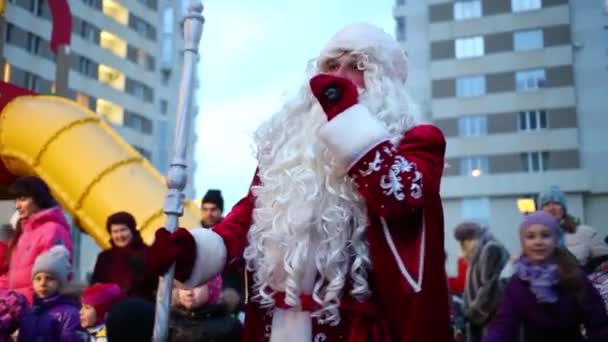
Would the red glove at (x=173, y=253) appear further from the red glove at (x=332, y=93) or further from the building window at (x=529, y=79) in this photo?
the building window at (x=529, y=79)

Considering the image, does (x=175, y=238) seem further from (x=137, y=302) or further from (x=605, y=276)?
(x=605, y=276)

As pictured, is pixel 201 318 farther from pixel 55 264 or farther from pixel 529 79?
pixel 529 79

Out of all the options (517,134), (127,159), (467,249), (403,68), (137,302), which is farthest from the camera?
(517,134)

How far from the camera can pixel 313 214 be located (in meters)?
2.33

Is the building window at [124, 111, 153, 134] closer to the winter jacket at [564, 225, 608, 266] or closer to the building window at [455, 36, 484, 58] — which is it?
the building window at [455, 36, 484, 58]

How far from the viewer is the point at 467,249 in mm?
6777

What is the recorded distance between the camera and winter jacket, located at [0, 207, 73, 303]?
5027 millimetres

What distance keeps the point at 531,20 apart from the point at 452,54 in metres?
3.39

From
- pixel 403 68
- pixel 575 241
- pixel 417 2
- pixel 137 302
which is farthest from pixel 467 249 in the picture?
pixel 417 2

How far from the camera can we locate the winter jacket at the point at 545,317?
3.57 meters

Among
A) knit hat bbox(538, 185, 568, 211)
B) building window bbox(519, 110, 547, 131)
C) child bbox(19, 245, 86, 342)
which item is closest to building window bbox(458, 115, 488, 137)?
building window bbox(519, 110, 547, 131)

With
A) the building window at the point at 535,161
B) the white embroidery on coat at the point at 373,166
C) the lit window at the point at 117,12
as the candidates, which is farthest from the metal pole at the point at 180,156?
the lit window at the point at 117,12

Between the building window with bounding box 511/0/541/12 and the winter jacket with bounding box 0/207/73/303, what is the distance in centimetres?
2749

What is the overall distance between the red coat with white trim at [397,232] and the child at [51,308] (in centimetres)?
269
